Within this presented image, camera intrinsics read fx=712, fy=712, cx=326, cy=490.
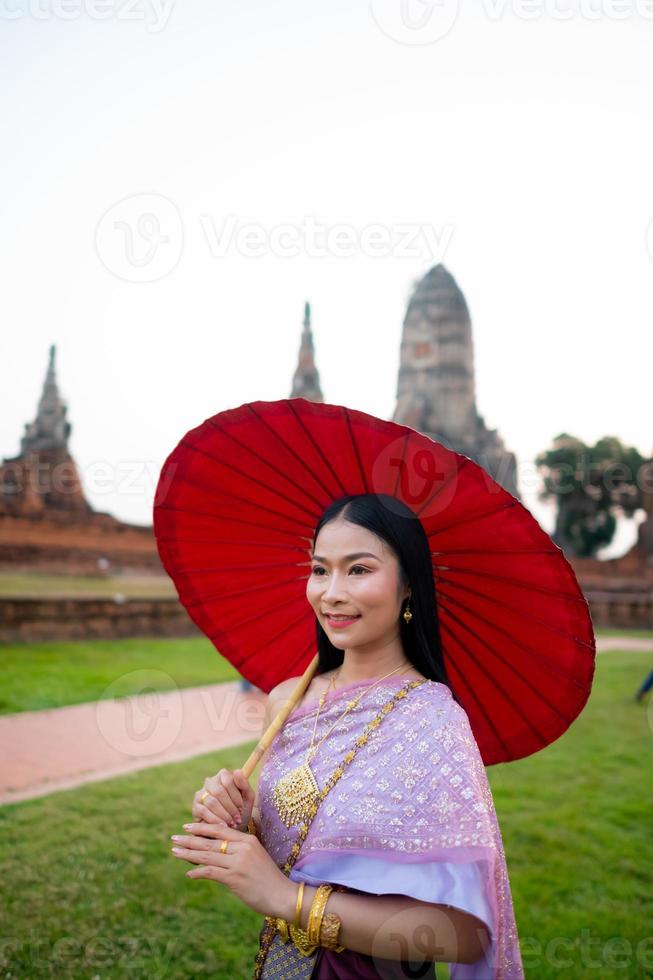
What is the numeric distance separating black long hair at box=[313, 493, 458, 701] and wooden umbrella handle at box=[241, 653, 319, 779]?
30 centimetres

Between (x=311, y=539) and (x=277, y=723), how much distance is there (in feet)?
1.64

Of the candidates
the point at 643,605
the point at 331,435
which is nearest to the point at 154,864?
the point at 331,435

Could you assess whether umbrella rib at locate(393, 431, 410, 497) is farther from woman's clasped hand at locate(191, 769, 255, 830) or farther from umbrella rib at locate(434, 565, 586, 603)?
woman's clasped hand at locate(191, 769, 255, 830)

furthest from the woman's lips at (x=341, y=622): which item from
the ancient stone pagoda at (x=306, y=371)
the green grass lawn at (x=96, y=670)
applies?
the ancient stone pagoda at (x=306, y=371)

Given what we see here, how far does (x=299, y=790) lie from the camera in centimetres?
158

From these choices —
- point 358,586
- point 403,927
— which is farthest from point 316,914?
point 358,586

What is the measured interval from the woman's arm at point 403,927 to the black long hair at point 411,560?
1.60ft

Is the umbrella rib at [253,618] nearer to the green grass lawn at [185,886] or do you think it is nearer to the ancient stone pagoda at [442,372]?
the green grass lawn at [185,886]

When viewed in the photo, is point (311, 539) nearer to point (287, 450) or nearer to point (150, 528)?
point (287, 450)

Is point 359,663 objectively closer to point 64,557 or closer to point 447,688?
point 447,688

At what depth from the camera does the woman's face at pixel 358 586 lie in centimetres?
161

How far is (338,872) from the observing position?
141cm

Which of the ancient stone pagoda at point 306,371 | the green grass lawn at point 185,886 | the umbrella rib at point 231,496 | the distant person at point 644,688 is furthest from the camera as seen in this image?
the ancient stone pagoda at point 306,371

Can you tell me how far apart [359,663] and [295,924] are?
56cm
